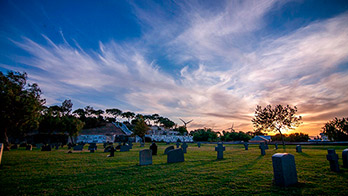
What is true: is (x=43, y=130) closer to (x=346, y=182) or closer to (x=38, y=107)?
(x=38, y=107)

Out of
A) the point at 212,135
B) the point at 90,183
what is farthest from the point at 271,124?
the point at 212,135

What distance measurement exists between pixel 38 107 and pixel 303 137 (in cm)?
5441

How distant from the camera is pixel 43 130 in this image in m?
45.0

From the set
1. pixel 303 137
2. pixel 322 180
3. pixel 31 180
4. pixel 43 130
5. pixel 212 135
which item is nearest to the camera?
pixel 322 180

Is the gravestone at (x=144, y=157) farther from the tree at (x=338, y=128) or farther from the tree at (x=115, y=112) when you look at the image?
the tree at (x=115, y=112)

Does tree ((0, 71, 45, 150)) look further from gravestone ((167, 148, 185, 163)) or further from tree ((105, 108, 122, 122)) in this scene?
tree ((105, 108, 122, 122))

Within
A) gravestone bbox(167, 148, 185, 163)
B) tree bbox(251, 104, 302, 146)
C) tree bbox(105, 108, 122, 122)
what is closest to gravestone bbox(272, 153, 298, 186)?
gravestone bbox(167, 148, 185, 163)

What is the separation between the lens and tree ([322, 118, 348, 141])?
1366 inches

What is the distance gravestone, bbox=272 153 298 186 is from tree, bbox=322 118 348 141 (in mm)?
43229

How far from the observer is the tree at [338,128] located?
34.7m

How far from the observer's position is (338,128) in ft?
118

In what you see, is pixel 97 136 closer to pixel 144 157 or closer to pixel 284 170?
pixel 144 157

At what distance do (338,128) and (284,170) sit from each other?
45011 mm

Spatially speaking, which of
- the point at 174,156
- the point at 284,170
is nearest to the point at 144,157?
the point at 174,156
